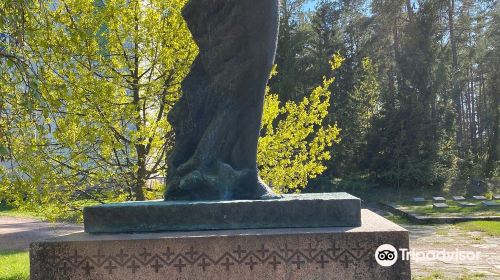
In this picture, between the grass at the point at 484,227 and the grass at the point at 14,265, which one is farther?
the grass at the point at 484,227

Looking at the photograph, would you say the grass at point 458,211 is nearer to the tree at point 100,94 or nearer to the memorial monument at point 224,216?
the tree at point 100,94

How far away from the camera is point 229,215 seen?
3.06 metres

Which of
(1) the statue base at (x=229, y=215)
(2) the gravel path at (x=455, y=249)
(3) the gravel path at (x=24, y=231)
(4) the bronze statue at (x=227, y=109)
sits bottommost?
(3) the gravel path at (x=24, y=231)

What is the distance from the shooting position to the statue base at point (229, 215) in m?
3.03

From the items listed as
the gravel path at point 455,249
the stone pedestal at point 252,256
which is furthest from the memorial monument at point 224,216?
the gravel path at point 455,249

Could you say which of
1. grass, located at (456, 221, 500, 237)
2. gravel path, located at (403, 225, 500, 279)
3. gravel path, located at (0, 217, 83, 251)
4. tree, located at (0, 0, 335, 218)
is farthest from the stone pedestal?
grass, located at (456, 221, 500, 237)

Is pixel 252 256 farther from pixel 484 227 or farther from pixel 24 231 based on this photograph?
pixel 24 231

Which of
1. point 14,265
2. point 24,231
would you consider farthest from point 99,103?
point 24,231

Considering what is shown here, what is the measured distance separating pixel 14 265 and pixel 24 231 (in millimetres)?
6438

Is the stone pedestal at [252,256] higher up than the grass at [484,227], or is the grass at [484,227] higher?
the stone pedestal at [252,256]

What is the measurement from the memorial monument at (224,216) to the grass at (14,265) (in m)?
4.53

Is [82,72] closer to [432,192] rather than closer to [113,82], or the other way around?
[113,82]

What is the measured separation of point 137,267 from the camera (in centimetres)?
282

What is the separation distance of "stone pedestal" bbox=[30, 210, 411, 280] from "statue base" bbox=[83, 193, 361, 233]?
206 millimetres
